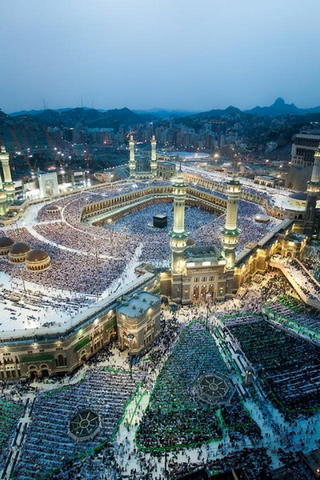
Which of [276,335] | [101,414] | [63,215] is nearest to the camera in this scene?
[101,414]

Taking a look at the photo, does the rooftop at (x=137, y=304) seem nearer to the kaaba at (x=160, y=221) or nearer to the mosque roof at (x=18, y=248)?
the mosque roof at (x=18, y=248)

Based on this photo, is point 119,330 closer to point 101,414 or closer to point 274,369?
point 101,414

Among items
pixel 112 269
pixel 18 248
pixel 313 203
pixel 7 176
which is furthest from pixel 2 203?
pixel 313 203

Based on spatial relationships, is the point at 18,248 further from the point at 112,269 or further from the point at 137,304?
the point at 137,304

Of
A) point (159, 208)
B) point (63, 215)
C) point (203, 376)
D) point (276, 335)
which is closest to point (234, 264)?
point (276, 335)

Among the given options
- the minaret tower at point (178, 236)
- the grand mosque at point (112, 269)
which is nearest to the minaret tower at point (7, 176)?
the grand mosque at point (112, 269)

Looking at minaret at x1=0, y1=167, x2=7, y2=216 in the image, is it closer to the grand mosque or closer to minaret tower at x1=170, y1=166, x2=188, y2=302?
the grand mosque
